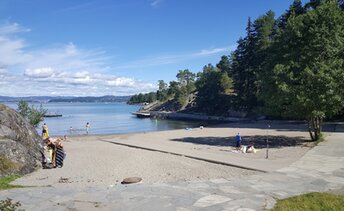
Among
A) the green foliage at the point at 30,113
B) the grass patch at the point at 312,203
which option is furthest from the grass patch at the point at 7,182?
the green foliage at the point at 30,113

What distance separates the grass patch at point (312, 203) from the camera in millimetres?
9547

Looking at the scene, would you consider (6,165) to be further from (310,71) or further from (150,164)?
(310,71)

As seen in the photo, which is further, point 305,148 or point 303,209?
point 305,148

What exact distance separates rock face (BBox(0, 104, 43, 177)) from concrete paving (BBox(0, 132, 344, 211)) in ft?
14.9

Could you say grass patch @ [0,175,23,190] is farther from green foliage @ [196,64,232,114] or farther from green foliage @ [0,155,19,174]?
green foliage @ [196,64,232,114]

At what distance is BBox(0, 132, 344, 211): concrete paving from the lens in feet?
33.0

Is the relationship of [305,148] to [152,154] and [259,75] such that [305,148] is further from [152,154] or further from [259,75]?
[152,154]

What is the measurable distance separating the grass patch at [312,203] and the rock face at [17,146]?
1180 cm

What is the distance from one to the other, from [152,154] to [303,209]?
14.5 m

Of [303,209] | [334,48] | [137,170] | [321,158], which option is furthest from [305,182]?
[334,48]

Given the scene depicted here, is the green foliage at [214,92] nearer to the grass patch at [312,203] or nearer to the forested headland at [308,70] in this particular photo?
the forested headland at [308,70]

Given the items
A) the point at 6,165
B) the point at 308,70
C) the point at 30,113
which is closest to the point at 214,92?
the point at 30,113

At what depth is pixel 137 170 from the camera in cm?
1762

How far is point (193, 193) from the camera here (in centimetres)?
1141
